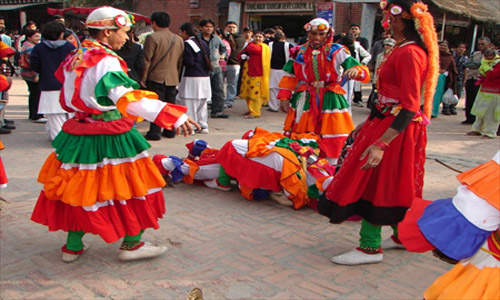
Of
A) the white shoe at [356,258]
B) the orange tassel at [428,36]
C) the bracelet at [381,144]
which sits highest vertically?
the orange tassel at [428,36]

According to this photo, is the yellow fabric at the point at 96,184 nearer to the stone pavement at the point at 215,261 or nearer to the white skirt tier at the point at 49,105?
the stone pavement at the point at 215,261

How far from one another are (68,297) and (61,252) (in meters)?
0.72

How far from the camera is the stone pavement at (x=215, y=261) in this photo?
10.4 feet

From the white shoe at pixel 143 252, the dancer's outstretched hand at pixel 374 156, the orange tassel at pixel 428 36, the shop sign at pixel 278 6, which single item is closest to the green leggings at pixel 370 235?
the dancer's outstretched hand at pixel 374 156

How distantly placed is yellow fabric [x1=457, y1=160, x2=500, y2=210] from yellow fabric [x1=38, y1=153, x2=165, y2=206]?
2.23 metres

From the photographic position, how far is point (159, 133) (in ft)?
25.6

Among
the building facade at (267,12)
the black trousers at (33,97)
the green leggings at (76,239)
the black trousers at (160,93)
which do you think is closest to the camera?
the green leggings at (76,239)

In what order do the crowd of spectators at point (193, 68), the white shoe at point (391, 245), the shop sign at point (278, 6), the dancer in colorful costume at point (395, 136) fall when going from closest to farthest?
the dancer in colorful costume at point (395, 136) → the white shoe at point (391, 245) → the crowd of spectators at point (193, 68) → the shop sign at point (278, 6)

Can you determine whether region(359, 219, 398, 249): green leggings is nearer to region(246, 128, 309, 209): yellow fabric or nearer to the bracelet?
the bracelet

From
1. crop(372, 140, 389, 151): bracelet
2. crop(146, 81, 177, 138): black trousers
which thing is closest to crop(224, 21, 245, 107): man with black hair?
crop(146, 81, 177, 138): black trousers

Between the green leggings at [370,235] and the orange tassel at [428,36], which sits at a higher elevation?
the orange tassel at [428,36]

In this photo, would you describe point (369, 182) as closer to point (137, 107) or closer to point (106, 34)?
point (137, 107)

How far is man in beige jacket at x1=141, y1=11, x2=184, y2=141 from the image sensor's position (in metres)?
7.40

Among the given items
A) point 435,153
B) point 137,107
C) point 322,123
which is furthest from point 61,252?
point 435,153
